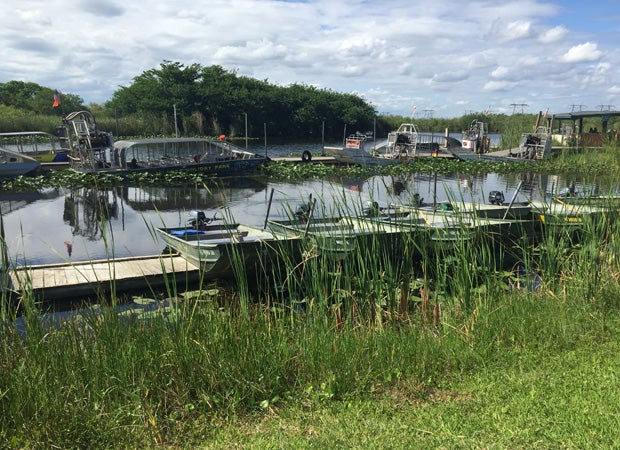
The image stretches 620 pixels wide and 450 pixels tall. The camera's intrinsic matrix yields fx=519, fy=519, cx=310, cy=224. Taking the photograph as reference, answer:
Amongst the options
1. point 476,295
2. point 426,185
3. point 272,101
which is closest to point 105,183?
point 426,185

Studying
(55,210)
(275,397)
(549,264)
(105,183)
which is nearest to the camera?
(275,397)

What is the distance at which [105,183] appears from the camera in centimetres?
2134

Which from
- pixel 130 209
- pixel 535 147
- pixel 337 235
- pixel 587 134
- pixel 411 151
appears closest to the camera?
pixel 337 235

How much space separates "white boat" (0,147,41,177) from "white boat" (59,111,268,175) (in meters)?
1.67

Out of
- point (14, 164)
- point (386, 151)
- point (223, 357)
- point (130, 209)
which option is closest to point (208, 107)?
point (386, 151)

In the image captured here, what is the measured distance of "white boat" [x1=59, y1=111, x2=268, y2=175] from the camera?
22078mm

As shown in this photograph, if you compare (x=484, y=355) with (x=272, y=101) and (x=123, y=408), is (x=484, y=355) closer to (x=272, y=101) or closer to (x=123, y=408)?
(x=123, y=408)

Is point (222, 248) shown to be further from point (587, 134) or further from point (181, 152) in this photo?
point (587, 134)

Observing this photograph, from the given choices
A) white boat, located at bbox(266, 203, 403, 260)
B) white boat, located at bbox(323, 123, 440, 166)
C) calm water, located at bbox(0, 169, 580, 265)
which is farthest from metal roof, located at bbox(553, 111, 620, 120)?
white boat, located at bbox(266, 203, 403, 260)

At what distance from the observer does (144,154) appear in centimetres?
2623

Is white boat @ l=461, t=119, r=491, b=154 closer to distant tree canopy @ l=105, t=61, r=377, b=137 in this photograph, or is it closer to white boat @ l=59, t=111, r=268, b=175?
white boat @ l=59, t=111, r=268, b=175

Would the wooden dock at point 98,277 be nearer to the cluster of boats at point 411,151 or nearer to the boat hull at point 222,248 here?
the boat hull at point 222,248

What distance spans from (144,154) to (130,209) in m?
10.3

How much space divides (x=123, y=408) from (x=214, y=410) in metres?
0.63
